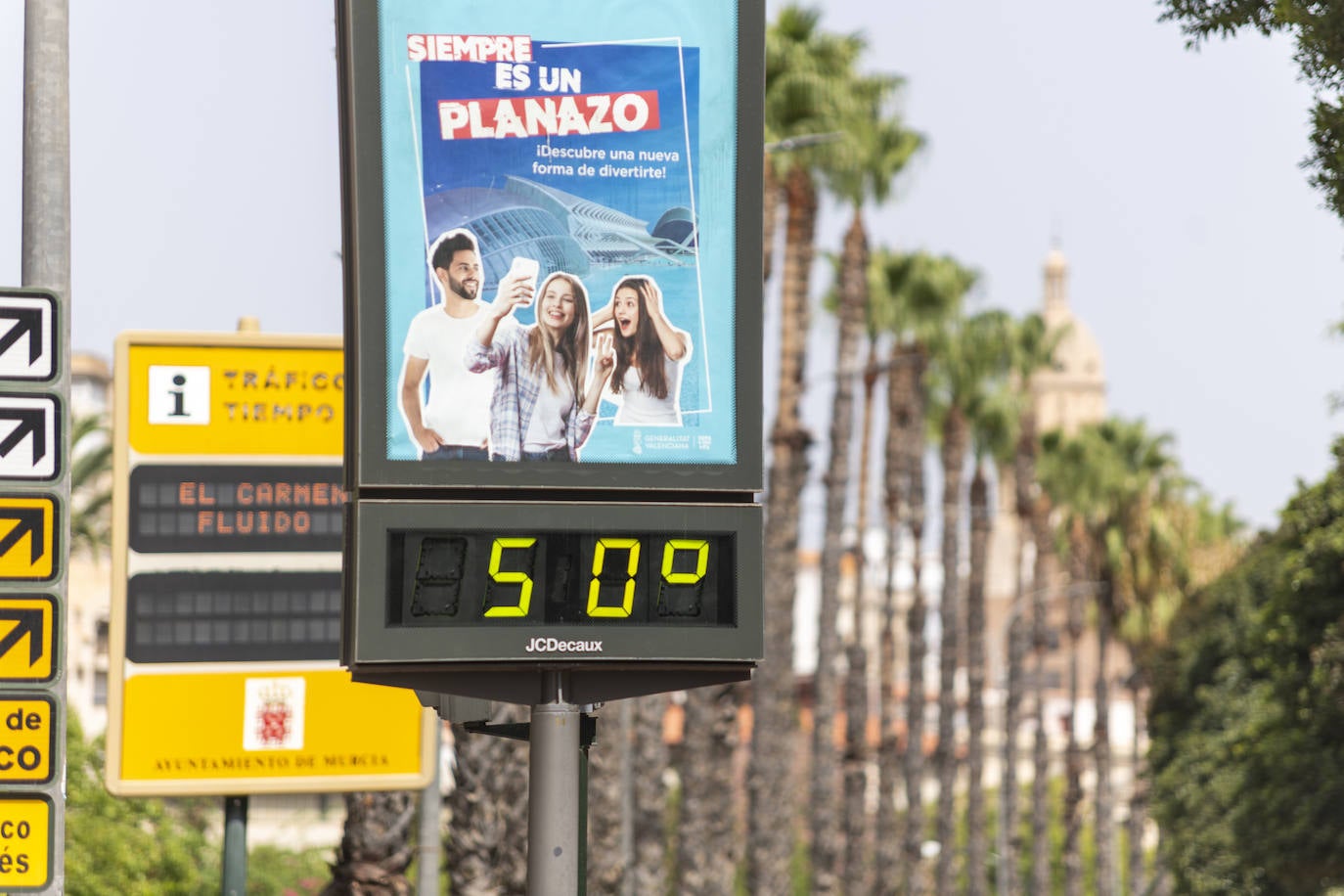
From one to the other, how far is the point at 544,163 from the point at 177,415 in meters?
7.42

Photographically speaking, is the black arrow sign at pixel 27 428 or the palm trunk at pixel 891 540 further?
the palm trunk at pixel 891 540

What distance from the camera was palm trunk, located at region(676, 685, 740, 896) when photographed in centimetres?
3975

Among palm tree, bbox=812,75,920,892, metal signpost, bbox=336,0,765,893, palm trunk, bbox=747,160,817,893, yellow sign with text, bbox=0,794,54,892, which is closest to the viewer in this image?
metal signpost, bbox=336,0,765,893

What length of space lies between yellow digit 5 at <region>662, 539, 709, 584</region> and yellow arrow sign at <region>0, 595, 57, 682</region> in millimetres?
2619

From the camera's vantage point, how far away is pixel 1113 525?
77875 mm

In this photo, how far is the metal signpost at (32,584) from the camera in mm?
9766

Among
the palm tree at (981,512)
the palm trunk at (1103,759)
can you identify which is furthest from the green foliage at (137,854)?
the palm trunk at (1103,759)

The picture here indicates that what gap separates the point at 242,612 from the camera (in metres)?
15.8

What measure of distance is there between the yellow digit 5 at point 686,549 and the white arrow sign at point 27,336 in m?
2.76

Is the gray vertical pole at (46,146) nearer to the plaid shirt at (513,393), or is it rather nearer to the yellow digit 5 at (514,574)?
the plaid shirt at (513,393)

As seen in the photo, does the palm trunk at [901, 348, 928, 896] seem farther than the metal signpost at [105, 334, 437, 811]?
Yes

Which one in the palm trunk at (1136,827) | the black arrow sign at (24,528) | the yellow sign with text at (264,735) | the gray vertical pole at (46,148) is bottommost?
the palm trunk at (1136,827)

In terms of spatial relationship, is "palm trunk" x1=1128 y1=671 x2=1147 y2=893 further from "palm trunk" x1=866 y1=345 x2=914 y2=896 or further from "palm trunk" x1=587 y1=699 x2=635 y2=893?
"palm trunk" x1=587 y1=699 x2=635 y2=893

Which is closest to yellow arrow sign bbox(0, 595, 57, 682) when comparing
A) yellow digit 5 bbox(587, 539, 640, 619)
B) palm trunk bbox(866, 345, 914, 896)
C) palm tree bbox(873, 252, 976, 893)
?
yellow digit 5 bbox(587, 539, 640, 619)
